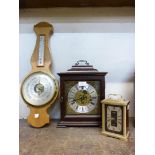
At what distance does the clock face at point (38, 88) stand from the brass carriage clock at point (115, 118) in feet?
0.95

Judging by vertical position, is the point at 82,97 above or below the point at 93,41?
below

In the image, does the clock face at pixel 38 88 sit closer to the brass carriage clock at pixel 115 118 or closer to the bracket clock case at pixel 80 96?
the bracket clock case at pixel 80 96

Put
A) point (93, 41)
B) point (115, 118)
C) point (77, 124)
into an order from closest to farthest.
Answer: point (115, 118)
point (77, 124)
point (93, 41)

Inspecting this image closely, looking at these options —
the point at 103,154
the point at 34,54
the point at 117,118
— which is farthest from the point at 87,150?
the point at 34,54

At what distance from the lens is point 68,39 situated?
3.75 feet

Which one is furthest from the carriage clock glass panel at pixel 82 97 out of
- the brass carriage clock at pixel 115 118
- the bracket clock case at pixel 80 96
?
the brass carriage clock at pixel 115 118

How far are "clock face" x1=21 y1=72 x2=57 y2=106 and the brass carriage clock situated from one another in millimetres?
289

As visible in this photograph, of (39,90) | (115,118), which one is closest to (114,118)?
(115,118)

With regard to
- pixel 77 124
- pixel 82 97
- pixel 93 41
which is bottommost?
pixel 77 124

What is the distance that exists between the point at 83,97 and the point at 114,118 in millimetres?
202

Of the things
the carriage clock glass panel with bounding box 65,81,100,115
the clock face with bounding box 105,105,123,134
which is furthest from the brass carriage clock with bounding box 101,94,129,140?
the carriage clock glass panel with bounding box 65,81,100,115

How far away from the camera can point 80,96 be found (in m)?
1.00

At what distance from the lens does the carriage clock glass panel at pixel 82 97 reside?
1.00m

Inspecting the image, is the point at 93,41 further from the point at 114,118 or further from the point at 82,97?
the point at 114,118
